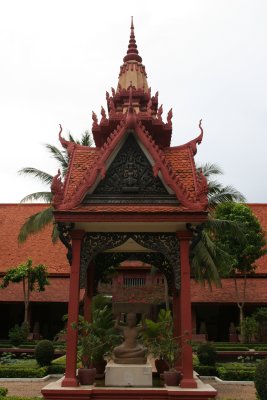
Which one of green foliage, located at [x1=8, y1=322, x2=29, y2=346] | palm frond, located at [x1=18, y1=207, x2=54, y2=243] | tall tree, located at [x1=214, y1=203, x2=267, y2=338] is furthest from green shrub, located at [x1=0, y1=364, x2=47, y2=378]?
tall tree, located at [x1=214, y1=203, x2=267, y2=338]

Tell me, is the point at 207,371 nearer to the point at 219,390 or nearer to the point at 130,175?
the point at 219,390

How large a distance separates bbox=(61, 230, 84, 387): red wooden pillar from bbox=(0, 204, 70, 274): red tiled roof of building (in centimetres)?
1858

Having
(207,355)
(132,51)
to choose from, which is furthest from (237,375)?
(132,51)

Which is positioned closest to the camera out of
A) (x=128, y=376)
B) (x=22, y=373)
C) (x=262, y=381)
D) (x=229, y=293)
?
(x=128, y=376)

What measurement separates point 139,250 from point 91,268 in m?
1.21

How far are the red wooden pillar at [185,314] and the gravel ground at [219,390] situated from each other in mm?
4196

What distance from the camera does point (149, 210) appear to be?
333 inches

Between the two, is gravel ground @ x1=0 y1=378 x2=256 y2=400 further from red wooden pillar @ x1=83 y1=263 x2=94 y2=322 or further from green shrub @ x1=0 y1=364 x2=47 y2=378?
red wooden pillar @ x1=83 y1=263 x2=94 y2=322

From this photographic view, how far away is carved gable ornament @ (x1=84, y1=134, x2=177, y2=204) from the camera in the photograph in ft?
29.3

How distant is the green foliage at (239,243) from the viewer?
23609 millimetres

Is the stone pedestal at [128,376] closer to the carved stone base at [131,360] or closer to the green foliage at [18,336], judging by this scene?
the carved stone base at [131,360]

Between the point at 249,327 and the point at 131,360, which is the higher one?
the point at 249,327

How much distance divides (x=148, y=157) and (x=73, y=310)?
3273 mm

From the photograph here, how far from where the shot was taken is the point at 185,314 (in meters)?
8.23
